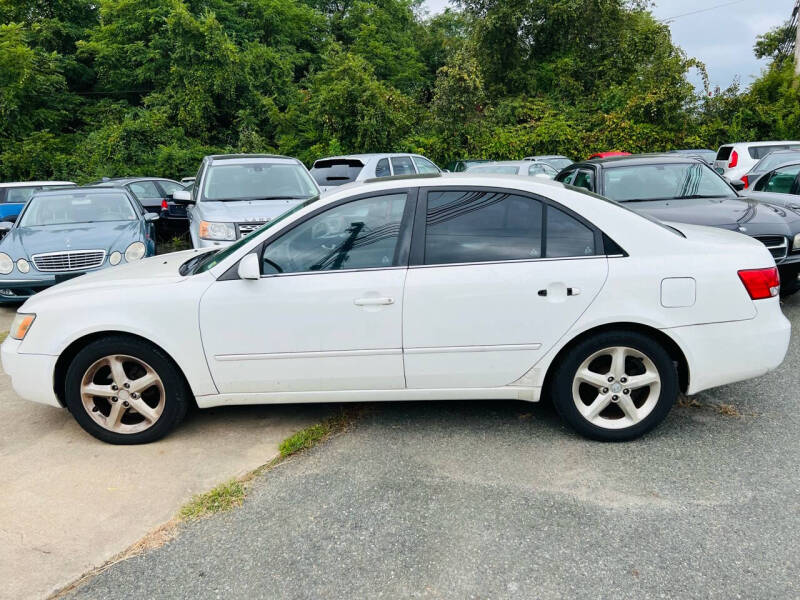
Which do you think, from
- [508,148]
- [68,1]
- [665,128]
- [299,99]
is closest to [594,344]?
[508,148]

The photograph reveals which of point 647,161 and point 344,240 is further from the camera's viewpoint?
point 647,161

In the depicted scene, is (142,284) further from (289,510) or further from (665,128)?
(665,128)

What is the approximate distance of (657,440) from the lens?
3.85m

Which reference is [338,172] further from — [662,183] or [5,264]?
[662,183]

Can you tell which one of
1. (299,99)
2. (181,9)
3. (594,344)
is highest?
(181,9)

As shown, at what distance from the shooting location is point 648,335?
3.71m

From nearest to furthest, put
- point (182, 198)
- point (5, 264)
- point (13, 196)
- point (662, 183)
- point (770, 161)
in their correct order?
point (662, 183) < point (5, 264) < point (182, 198) < point (770, 161) < point (13, 196)

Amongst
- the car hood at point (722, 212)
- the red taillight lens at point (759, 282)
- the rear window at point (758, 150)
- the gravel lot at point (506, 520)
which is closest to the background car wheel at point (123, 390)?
the gravel lot at point (506, 520)

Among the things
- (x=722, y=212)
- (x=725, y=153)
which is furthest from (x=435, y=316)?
(x=725, y=153)

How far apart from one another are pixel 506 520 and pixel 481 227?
1715 millimetres

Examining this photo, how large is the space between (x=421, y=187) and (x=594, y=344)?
56.3 inches

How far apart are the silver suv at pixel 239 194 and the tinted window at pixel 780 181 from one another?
688cm

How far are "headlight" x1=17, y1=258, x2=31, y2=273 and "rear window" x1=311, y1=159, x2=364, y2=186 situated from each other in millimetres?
6442

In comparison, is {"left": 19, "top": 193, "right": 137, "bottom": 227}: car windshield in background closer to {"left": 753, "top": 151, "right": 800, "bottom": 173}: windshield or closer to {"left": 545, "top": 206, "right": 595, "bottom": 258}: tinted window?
{"left": 545, "top": 206, "right": 595, "bottom": 258}: tinted window
